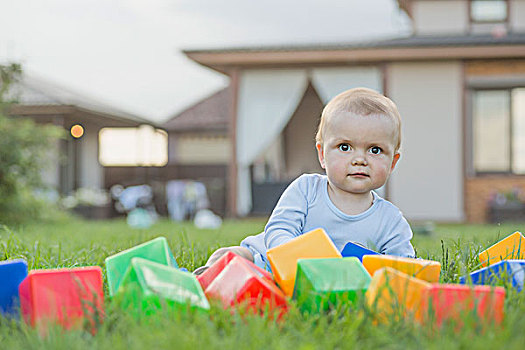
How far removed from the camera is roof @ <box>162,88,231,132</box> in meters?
21.2

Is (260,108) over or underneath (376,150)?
over

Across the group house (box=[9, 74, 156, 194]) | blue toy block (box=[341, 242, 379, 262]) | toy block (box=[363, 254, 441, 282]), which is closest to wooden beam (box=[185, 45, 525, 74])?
house (box=[9, 74, 156, 194])

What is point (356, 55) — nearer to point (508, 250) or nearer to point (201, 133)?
point (508, 250)

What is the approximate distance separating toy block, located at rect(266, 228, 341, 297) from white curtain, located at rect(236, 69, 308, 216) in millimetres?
9890

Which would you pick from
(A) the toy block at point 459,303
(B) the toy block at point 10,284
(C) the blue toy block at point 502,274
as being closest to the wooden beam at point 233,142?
(C) the blue toy block at point 502,274

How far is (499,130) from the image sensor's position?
11.8 meters

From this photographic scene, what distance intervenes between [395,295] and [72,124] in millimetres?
16213

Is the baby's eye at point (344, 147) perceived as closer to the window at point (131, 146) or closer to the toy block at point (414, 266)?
the toy block at point (414, 266)

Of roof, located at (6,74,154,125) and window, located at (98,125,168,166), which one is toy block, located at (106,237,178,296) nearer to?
roof, located at (6,74,154,125)

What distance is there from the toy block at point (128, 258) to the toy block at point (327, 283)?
0.44 m

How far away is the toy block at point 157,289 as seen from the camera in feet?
5.28

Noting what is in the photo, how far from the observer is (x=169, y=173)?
58.2 feet

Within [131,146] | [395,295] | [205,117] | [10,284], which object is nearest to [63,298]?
[10,284]

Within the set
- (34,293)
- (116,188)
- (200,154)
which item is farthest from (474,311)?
(200,154)
